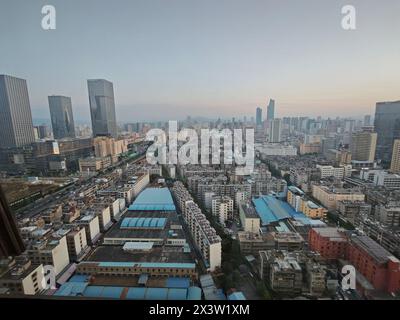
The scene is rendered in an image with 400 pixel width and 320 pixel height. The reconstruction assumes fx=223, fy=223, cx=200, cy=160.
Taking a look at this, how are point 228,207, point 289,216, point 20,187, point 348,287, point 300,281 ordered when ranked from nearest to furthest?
point 348,287 → point 300,281 → point 289,216 → point 228,207 → point 20,187

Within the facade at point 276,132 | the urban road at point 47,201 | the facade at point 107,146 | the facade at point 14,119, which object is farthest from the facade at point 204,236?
the facade at point 107,146

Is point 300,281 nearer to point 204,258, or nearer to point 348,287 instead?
point 348,287

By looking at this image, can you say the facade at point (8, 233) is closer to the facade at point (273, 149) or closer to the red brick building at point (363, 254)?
the red brick building at point (363, 254)

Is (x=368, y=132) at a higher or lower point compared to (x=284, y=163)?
higher

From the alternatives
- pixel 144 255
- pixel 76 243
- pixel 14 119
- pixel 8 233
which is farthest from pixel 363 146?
pixel 14 119

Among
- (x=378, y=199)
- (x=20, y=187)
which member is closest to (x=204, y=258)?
(x=378, y=199)

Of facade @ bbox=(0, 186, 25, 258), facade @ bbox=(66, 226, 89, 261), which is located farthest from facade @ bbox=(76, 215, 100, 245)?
facade @ bbox=(0, 186, 25, 258)

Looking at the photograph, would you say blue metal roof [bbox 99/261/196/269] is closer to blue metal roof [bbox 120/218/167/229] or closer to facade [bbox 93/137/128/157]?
blue metal roof [bbox 120/218/167/229]
